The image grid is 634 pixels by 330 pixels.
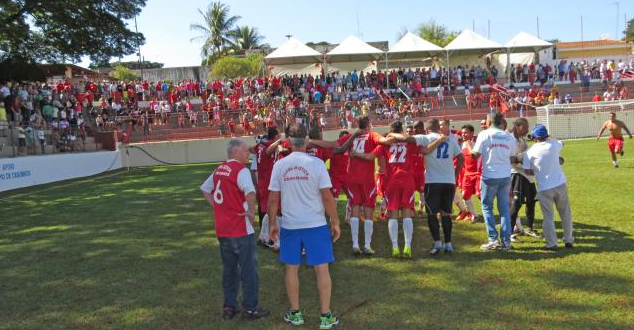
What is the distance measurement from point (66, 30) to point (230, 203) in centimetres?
2508

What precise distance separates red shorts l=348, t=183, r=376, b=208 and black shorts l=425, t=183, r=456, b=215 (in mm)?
791

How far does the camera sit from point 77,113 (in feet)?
81.5

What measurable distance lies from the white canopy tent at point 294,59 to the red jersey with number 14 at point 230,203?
1176 inches

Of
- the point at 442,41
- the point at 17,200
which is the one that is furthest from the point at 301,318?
the point at 442,41

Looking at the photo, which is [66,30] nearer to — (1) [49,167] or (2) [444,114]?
(1) [49,167]

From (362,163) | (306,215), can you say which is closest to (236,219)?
(306,215)

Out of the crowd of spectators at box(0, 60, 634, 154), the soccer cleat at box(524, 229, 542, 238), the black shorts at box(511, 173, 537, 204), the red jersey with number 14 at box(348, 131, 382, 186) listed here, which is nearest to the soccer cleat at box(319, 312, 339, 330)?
the red jersey with number 14 at box(348, 131, 382, 186)

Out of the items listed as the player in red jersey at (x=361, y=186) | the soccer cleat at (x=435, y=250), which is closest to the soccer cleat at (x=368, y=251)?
the player in red jersey at (x=361, y=186)

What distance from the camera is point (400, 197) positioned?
6.91m

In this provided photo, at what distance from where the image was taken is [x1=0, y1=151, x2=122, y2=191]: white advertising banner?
17.2 meters

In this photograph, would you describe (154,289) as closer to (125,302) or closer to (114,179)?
(125,302)

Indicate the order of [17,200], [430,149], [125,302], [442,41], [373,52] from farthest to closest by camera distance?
[442,41], [373,52], [17,200], [430,149], [125,302]

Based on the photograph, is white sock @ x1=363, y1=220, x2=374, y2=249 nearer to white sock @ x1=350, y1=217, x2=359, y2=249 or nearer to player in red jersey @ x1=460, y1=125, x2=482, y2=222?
white sock @ x1=350, y1=217, x2=359, y2=249

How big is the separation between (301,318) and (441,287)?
1735 millimetres
